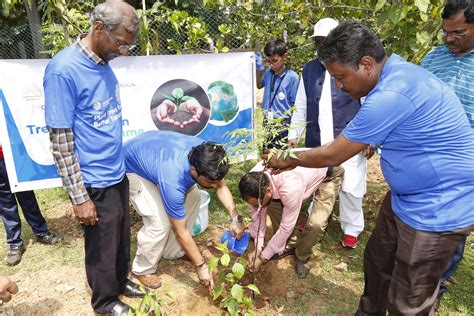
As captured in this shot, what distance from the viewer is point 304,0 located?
13.3 feet

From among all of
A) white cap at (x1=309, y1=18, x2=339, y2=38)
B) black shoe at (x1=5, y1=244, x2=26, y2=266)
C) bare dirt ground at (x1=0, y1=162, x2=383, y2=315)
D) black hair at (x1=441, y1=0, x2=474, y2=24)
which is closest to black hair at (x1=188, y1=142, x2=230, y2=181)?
bare dirt ground at (x1=0, y1=162, x2=383, y2=315)

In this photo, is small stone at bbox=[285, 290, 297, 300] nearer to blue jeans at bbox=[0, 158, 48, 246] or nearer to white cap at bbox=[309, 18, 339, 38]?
white cap at bbox=[309, 18, 339, 38]

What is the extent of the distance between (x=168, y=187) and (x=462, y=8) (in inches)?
84.1

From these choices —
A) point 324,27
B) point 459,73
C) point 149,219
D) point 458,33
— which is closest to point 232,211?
point 149,219

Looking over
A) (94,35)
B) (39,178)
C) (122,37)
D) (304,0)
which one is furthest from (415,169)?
(39,178)

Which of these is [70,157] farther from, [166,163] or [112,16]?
[112,16]

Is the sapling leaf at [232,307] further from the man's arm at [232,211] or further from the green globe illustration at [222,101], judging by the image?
the green globe illustration at [222,101]

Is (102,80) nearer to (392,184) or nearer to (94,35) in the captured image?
(94,35)

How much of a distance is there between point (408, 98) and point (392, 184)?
0.50m

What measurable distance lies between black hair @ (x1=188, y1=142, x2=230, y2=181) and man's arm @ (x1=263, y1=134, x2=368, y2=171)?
0.38m

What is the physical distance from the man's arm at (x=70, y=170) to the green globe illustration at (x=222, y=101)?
2247mm

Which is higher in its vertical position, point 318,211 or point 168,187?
point 168,187

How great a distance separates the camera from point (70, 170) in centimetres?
216

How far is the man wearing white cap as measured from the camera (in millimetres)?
3250
